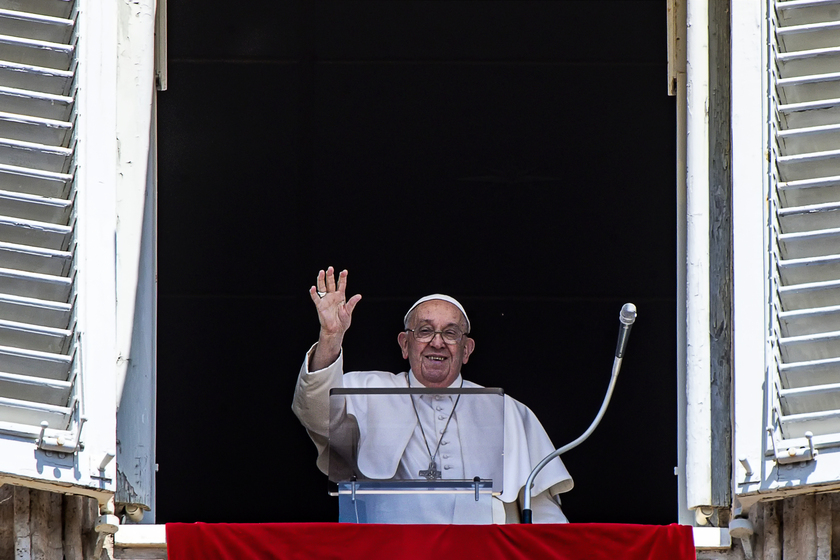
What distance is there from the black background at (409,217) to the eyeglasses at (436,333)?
1402 mm

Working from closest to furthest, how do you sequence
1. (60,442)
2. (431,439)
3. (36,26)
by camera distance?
(60,442)
(36,26)
(431,439)

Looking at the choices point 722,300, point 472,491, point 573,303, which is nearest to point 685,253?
point 722,300

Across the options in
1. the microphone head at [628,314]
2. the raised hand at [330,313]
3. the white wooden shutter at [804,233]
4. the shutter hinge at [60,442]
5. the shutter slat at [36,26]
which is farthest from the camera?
the raised hand at [330,313]

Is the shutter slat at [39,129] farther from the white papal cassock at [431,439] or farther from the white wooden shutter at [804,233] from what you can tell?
the white wooden shutter at [804,233]

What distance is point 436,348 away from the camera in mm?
5184

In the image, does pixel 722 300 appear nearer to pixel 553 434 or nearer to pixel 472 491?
pixel 472 491

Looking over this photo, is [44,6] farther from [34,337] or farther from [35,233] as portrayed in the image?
[34,337]

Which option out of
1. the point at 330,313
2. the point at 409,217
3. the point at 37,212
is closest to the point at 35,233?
the point at 37,212

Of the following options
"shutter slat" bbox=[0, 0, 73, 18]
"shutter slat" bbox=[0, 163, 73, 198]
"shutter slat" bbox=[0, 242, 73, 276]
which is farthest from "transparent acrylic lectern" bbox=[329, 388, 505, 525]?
"shutter slat" bbox=[0, 0, 73, 18]

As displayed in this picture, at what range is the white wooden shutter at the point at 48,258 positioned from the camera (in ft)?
11.7

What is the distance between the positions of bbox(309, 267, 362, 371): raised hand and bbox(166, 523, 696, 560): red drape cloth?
0.89 metres

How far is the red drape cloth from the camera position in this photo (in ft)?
12.0

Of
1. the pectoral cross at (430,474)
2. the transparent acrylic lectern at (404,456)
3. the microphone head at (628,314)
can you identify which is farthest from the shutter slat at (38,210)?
the microphone head at (628,314)

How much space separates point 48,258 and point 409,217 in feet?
9.91
